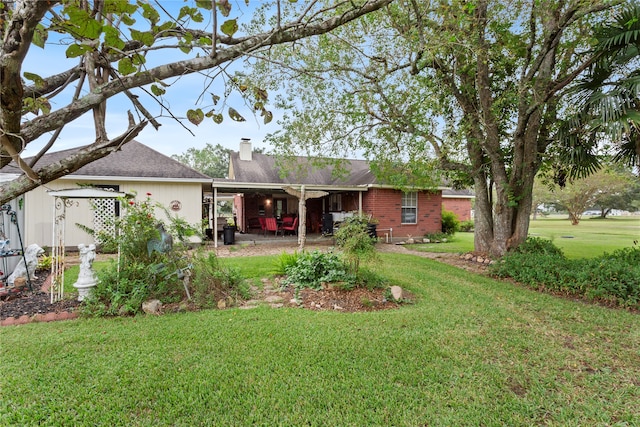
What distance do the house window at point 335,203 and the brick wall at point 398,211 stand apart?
249cm

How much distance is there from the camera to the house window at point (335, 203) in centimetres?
1745

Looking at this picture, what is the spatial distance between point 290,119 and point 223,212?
3288 cm

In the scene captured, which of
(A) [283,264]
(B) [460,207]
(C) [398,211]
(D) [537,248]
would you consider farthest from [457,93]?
(B) [460,207]

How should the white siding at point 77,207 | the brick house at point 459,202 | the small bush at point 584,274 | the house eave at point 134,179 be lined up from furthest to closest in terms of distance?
the brick house at point 459,202 → the house eave at point 134,179 → the white siding at point 77,207 → the small bush at point 584,274

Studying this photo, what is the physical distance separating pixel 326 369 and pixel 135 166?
38.5ft

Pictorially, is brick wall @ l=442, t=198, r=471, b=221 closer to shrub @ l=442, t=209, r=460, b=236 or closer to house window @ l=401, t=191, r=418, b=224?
shrub @ l=442, t=209, r=460, b=236

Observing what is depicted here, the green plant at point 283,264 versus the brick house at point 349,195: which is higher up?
the brick house at point 349,195

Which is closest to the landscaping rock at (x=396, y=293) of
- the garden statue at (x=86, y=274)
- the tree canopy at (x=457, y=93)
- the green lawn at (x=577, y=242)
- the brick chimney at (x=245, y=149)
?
the tree canopy at (x=457, y=93)

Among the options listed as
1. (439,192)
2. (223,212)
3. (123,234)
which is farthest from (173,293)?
(223,212)

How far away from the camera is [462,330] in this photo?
415 centimetres

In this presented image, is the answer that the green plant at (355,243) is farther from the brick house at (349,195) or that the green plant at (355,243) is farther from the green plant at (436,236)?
the green plant at (436,236)

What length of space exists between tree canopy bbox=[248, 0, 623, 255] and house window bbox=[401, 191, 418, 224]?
4.46 meters

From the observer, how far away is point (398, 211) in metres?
15.2

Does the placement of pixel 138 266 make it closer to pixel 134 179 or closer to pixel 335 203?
pixel 134 179
